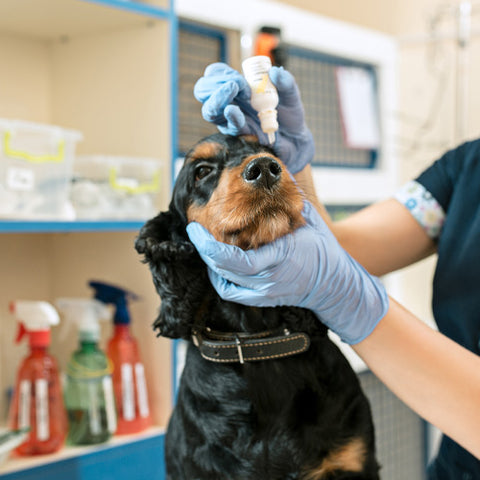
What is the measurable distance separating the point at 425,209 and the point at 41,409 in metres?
1.03

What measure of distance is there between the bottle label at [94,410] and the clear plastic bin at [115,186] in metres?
0.45

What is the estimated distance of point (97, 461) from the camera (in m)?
1.42

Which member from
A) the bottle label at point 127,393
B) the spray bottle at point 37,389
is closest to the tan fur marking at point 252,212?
the spray bottle at point 37,389

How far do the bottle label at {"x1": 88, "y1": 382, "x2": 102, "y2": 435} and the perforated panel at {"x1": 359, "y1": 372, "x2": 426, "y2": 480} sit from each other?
100cm

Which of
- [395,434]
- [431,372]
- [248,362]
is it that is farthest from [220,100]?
[395,434]

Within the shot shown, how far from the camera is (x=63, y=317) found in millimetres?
1618

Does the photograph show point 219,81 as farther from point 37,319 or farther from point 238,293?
point 37,319

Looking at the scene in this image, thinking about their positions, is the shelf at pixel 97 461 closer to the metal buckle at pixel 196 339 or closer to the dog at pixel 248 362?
the dog at pixel 248 362

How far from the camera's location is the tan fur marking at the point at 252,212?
31.0 inches

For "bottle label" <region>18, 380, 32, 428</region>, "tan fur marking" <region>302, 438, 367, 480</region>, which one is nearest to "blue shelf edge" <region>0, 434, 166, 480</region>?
"bottle label" <region>18, 380, 32, 428</region>

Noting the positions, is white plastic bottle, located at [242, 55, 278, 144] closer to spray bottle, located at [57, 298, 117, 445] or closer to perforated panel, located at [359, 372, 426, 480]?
spray bottle, located at [57, 298, 117, 445]

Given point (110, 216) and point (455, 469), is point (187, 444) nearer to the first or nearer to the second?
point (455, 469)

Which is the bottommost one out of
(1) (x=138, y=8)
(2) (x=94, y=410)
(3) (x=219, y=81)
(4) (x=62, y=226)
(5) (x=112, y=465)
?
(5) (x=112, y=465)

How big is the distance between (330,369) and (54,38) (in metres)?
1.37
